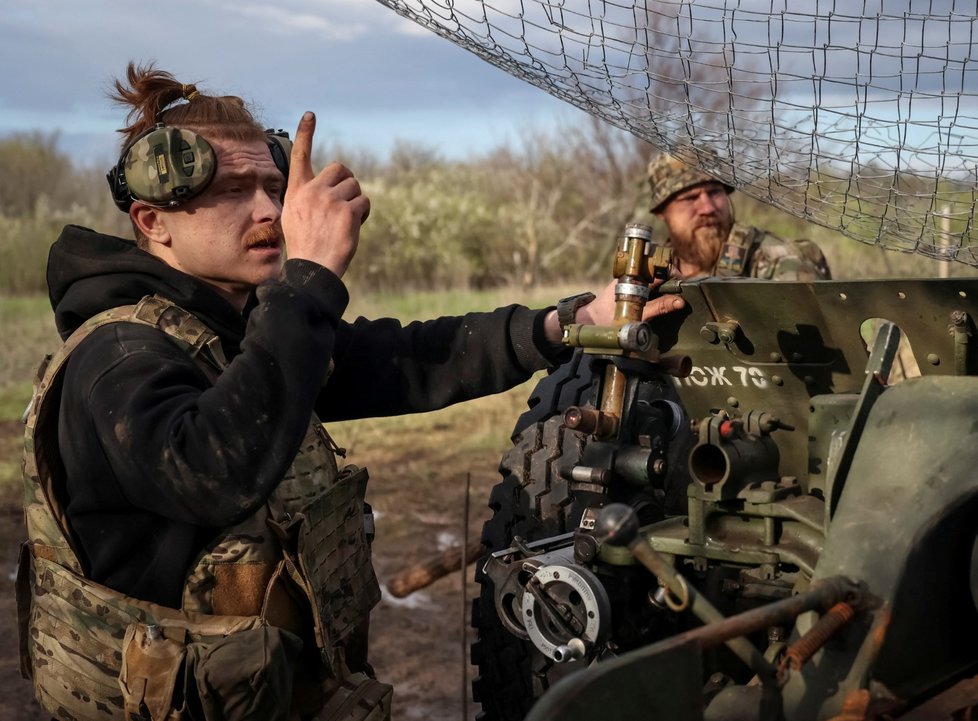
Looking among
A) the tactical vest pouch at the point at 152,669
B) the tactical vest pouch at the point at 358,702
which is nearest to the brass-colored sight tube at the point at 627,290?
the tactical vest pouch at the point at 358,702

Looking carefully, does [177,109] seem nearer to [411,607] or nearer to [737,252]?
[411,607]

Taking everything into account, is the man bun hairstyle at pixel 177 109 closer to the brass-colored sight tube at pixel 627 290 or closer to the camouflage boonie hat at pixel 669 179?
the brass-colored sight tube at pixel 627 290

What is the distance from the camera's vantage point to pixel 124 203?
3.46m

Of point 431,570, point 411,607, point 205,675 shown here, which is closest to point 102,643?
point 205,675

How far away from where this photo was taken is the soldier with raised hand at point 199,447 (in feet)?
9.18

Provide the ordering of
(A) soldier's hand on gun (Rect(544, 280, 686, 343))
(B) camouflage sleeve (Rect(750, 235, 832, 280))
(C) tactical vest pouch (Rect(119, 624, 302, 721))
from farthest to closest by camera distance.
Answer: (B) camouflage sleeve (Rect(750, 235, 832, 280)) → (A) soldier's hand on gun (Rect(544, 280, 686, 343)) → (C) tactical vest pouch (Rect(119, 624, 302, 721))

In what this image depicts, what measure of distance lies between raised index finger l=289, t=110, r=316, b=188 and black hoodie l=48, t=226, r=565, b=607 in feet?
0.80

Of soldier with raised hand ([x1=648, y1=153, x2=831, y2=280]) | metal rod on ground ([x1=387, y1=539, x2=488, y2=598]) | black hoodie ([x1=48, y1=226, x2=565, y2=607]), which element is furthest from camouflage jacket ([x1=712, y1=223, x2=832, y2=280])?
black hoodie ([x1=48, y1=226, x2=565, y2=607])

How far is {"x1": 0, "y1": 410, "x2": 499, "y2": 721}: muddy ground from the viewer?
17.0ft

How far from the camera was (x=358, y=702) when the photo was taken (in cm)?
344

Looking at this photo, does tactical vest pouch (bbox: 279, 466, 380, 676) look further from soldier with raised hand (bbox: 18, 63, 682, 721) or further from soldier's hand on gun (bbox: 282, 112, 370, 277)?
soldier's hand on gun (bbox: 282, 112, 370, 277)

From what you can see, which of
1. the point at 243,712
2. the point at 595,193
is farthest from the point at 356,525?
the point at 595,193

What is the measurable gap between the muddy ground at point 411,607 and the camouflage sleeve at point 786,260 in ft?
7.94

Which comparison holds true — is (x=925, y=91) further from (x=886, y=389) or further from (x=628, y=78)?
(x=886, y=389)
